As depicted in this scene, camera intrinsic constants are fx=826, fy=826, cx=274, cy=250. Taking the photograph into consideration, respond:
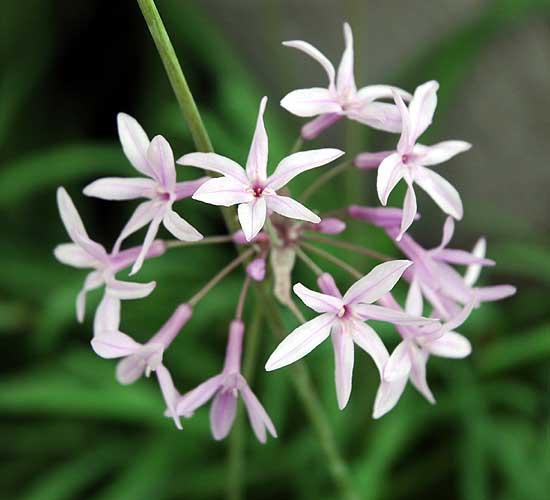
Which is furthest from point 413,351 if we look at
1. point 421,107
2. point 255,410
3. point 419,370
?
point 421,107

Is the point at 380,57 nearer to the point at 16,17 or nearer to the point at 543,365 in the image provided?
the point at 543,365

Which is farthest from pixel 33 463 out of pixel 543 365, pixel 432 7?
pixel 432 7

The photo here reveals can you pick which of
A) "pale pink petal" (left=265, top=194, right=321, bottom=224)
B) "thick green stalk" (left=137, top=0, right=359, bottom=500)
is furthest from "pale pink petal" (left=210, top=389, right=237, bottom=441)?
"pale pink petal" (left=265, top=194, right=321, bottom=224)

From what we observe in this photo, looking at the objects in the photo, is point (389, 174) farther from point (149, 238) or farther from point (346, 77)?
point (149, 238)

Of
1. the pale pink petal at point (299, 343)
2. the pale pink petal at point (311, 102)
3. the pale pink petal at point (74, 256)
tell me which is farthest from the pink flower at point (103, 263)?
the pale pink petal at point (311, 102)

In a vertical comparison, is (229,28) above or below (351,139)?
above

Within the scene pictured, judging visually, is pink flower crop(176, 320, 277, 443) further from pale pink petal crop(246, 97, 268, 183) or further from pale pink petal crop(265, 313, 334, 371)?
pale pink petal crop(246, 97, 268, 183)

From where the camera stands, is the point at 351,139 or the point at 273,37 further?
the point at 273,37
